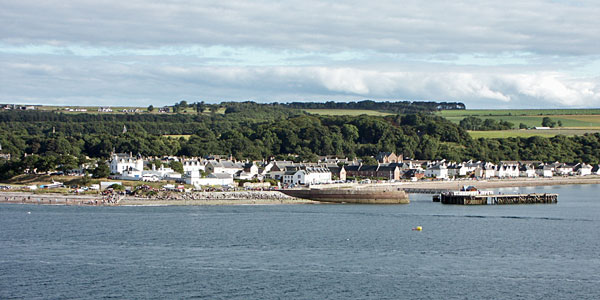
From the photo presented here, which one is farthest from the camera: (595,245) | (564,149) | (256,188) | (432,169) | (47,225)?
(564,149)

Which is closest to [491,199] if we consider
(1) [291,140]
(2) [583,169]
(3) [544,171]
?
(3) [544,171]

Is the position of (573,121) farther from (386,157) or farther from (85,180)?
(85,180)

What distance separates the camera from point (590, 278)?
34312mm

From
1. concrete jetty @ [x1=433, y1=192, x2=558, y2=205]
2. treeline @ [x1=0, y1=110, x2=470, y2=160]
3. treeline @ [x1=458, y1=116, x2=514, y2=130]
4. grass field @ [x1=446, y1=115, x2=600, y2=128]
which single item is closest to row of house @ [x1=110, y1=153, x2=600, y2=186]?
treeline @ [x1=0, y1=110, x2=470, y2=160]

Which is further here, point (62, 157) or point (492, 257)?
point (62, 157)

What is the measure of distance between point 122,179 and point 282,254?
44.9m

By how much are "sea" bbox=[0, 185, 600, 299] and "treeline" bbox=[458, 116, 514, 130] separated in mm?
123274

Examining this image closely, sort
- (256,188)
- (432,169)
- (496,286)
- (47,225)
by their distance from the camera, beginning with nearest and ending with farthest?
(496,286)
(47,225)
(256,188)
(432,169)

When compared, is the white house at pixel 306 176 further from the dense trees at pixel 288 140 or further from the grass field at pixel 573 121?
the grass field at pixel 573 121

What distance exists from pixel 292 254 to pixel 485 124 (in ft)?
501

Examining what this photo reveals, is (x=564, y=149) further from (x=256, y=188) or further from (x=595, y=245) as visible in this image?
(x=595, y=245)

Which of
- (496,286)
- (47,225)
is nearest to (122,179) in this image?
(47,225)

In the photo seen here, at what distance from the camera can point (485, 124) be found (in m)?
186

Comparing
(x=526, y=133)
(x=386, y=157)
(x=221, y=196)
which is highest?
(x=526, y=133)
